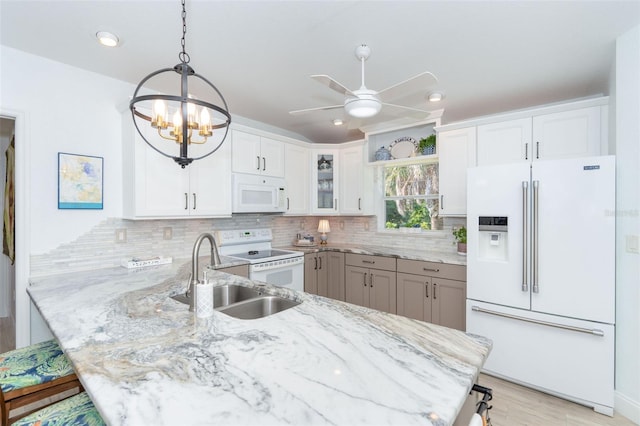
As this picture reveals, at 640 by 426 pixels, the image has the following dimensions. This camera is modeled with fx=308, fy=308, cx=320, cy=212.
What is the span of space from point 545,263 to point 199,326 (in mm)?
2421

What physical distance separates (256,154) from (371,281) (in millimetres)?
1940

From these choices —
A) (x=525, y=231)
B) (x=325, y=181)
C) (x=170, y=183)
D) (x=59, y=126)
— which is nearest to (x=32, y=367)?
(x=170, y=183)

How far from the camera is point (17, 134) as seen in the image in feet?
7.23

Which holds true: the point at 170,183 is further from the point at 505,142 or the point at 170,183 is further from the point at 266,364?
the point at 505,142

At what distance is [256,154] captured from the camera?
3.47 meters

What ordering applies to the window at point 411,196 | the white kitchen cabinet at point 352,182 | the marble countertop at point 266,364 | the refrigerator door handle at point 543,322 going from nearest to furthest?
the marble countertop at point 266,364, the refrigerator door handle at point 543,322, the window at point 411,196, the white kitchen cabinet at point 352,182

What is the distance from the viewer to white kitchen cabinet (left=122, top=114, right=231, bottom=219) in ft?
8.37

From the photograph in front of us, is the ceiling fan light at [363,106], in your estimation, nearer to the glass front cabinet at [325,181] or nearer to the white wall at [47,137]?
the white wall at [47,137]

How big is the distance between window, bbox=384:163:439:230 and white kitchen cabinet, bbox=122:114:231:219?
213cm

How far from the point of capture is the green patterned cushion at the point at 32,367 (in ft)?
4.39

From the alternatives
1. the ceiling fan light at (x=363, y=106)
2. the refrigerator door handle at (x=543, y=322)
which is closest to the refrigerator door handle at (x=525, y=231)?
the refrigerator door handle at (x=543, y=322)

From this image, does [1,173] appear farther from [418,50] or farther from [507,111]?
[507,111]

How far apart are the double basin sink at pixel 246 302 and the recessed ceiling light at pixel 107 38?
1721mm

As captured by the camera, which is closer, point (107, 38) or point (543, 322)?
point (107, 38)
